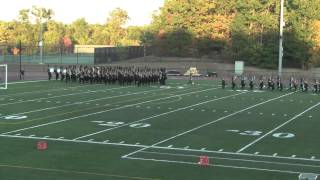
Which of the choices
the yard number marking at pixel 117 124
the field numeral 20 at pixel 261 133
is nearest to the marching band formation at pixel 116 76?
the yard number marking at pixel 117 124

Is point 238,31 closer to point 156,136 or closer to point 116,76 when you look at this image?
point 116,76

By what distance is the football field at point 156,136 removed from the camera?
1227cm

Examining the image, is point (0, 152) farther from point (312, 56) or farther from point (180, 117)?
point (312, 56)

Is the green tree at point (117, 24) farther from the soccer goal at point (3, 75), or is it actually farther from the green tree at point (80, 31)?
the soccer goal at point (3, 75)

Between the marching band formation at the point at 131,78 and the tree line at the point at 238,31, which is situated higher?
the tree line at the point at 238,31

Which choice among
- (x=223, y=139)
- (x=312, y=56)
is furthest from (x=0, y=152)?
(x=312, y=56)

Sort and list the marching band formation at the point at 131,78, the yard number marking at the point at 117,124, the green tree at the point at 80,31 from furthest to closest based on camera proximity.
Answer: the green tree at the point at 80,31
the marching band formation at the point at 131,78
the yard number marking at the point at 117,124

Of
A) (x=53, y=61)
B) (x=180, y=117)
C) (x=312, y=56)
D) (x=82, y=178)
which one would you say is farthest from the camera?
(x=53, y=61)

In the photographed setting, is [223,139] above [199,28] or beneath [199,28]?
beneath

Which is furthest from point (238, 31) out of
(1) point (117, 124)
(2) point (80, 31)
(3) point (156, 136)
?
(2) point (80, 31)

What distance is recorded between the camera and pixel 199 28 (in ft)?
209

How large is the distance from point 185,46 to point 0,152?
5099 centimetres

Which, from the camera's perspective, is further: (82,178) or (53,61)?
(53,61)

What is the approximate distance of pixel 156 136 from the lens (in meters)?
16.8
